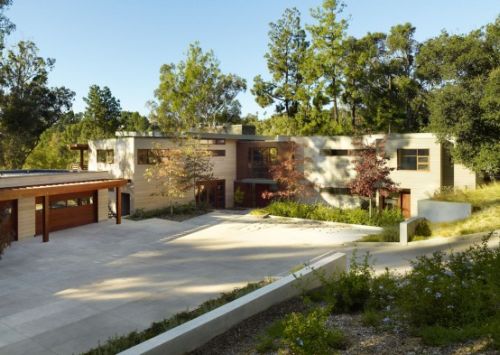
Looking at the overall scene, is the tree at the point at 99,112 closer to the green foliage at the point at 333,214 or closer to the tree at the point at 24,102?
the tree at the point at 24,102

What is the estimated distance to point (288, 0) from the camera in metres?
38.2

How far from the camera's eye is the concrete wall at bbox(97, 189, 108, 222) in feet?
73.2

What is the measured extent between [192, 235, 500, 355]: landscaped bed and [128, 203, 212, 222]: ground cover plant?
16.6 metres

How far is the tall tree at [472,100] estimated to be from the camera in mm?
19875

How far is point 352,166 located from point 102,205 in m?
15.7

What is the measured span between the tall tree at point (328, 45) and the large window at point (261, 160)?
32.6ft

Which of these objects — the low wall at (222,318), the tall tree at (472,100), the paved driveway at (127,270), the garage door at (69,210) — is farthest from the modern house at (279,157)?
the low wall at (222,318)

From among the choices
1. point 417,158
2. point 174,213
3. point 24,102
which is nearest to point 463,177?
point 417,158

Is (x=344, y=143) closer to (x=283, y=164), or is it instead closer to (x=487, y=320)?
(x=283, y=164)

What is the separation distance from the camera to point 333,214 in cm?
2219

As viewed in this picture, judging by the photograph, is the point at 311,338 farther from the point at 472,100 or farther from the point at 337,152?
the point at 337,152

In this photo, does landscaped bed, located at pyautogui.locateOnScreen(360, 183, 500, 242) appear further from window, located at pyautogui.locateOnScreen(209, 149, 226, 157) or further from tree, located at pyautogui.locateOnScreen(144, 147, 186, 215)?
window, located at pyautogui.locateOnScreen(209, 149, 226, 157)

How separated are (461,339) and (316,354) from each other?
190 cm

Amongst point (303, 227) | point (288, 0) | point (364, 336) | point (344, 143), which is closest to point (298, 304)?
point (364, 336)
